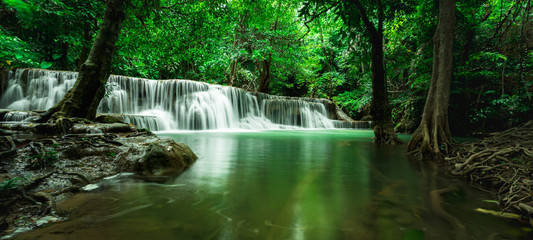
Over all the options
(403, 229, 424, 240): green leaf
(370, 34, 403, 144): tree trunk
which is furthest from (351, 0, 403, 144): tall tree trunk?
(403, 229, 424, 240): green leaf

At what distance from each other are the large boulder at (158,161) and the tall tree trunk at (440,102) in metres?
5.19

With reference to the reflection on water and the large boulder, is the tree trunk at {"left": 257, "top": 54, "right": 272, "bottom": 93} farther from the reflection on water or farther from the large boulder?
the reflection on water

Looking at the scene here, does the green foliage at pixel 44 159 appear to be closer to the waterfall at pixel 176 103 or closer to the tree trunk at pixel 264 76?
the waterfall at pixel 176 103

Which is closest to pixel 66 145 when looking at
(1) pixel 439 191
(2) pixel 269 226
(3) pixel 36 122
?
(3) pixel 36 122

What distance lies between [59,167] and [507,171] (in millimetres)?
5876

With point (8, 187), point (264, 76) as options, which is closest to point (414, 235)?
point (8, 187)

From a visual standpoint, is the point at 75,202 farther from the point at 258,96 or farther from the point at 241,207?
the point at 258,96

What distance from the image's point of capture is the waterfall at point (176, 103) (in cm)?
1036

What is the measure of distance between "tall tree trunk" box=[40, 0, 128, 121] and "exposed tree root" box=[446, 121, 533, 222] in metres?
8.47

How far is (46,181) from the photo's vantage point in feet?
7.77

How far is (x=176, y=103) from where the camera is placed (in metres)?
14.2

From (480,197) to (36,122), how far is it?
8.58m

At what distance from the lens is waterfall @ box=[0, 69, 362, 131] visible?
34.0 ft

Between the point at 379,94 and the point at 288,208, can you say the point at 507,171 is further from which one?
the point at 379,94
